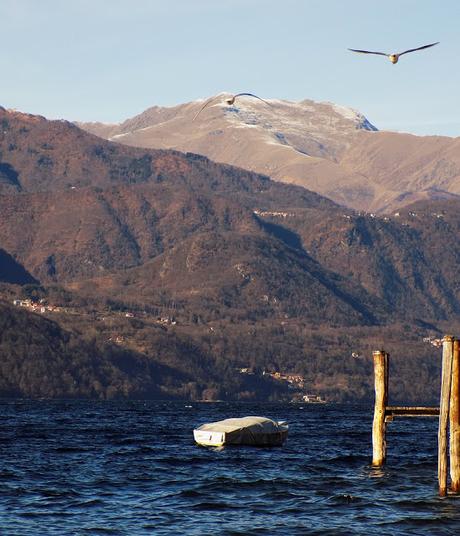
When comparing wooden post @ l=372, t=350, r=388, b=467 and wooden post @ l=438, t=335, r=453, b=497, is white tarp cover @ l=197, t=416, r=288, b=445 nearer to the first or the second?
wooden post @ l=372, t=350, r=388, b=467

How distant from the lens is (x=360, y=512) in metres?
60.1

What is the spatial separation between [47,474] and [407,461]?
2546 centimetres

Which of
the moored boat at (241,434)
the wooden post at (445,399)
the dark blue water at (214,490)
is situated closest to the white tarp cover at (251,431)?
the moored boat at (241,434)

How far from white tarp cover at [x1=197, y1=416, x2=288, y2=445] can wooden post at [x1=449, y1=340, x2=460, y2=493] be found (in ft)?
122

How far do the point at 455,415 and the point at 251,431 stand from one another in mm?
38881

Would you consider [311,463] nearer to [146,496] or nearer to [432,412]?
[432,412]

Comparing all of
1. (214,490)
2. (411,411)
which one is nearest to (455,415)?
(214,490)

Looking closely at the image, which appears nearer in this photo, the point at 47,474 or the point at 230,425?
the point at 47,474


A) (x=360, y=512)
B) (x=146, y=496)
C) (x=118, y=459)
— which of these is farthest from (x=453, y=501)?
(x=118, y=459)

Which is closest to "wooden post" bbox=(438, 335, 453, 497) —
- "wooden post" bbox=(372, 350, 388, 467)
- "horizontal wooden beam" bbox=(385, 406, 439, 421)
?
"horizontal wooden beam" bbox=(385, 406, 439, 421)

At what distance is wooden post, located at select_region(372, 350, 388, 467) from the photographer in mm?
76800

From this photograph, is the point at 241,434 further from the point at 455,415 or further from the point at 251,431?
the point at 455,415

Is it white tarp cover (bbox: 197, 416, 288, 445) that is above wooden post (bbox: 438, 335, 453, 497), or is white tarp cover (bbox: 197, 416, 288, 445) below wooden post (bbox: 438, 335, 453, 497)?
below

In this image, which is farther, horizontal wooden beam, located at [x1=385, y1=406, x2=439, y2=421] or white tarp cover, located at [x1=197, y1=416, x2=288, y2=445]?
white tarp cover, located at [x1=197, y1=416, x2=288, y2=445]
